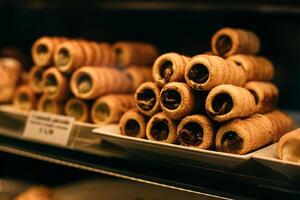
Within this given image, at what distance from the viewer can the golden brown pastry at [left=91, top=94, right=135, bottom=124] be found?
117 centimetres

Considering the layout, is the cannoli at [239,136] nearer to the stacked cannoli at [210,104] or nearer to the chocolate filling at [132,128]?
the stacked cannoli at [210,104]

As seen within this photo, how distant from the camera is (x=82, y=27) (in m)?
1.59

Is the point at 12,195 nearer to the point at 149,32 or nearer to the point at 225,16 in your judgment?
the point at 149,32

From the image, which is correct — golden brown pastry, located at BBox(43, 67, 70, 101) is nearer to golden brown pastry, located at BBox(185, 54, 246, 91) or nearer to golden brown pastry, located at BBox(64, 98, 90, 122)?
golden brown pastry, located at BBox(64, 98, 90, 122)

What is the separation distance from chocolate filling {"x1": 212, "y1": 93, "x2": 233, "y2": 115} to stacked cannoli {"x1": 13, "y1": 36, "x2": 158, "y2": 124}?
0.34 metres

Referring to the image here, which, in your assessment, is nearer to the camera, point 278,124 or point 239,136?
point 239,136

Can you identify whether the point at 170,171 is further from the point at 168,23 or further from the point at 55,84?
the point at 168,23

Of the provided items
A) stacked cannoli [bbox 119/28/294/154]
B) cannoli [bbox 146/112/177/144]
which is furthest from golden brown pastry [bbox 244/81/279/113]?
cannoli [bbox 146/112/177/144]

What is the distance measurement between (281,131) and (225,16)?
0.48m

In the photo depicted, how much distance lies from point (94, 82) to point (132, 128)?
203 millimetres

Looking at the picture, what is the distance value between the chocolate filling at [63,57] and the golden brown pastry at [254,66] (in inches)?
17.4

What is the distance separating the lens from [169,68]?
989 millimetres

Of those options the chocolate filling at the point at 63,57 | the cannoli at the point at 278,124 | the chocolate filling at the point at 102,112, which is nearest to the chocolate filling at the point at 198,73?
the cannoli at the point at 278,124

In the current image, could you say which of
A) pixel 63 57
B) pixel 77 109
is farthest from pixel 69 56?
pixel 77 109
